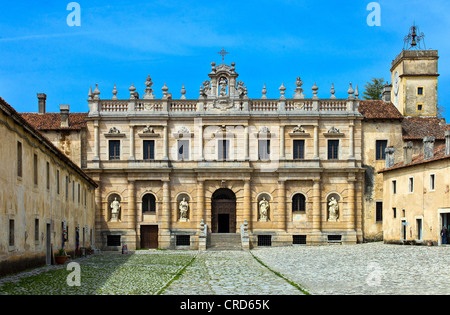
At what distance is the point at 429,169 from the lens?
1639 inches

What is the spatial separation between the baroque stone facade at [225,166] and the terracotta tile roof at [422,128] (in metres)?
5.05

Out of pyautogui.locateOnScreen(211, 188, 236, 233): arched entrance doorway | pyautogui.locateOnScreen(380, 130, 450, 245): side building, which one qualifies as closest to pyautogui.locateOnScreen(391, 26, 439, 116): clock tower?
pyautogui.locateOnScreen(380, 130, 450, 245): side building

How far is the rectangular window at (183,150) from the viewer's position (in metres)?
50.7

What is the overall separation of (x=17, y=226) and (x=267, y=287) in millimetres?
10549

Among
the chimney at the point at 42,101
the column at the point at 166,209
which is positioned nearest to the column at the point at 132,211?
the column at the point at 166,209

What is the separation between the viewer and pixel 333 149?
50938mm

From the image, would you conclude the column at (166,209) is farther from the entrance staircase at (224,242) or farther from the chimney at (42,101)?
the chimney at (42,101)

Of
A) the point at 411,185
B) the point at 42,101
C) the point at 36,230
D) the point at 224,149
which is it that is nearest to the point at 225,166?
the point at 224,149

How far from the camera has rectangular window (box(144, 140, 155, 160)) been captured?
50719mm

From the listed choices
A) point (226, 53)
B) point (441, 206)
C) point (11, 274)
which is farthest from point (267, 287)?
point (226, 53)

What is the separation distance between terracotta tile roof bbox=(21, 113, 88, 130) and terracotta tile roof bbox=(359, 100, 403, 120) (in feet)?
77.7

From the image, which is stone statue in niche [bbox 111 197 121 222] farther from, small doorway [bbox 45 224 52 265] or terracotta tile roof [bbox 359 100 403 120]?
terracotta tile roof [bbox 359 100 403 120]

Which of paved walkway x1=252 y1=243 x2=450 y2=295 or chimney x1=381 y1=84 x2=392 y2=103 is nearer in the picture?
paved walkway x1=252 y1=243 x2=450 y2=295
